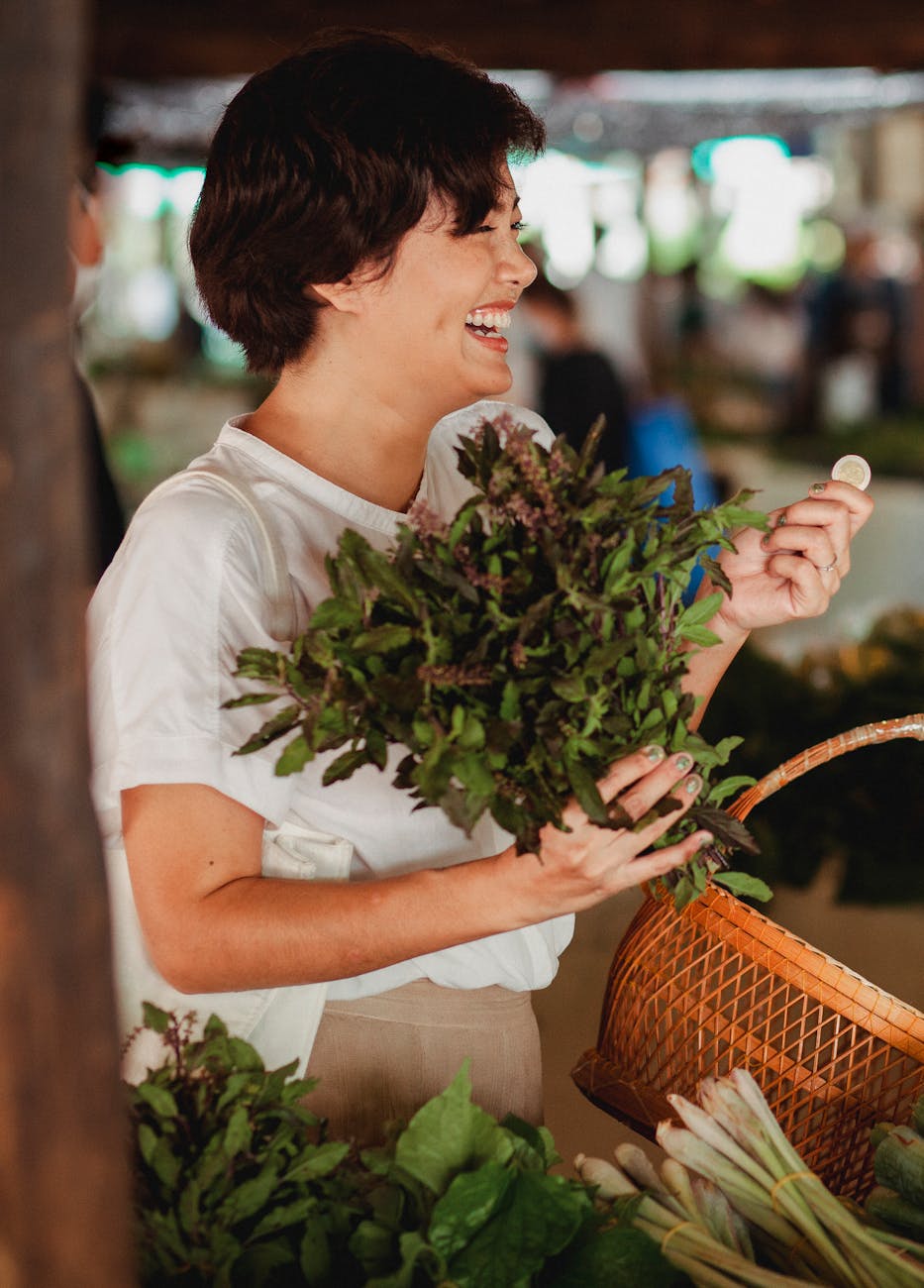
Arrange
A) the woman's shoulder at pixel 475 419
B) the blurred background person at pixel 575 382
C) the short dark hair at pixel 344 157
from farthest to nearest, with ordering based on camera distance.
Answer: the blurred background person at pixel 575 382 → the woman's shoulder at pixel 475 419 → the short dark hair at pixel 344 157

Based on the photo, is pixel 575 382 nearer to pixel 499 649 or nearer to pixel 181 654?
pixel 181 654

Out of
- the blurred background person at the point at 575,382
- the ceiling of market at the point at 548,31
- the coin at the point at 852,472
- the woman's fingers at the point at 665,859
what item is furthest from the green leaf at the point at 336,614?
the blurred background person at the point at 575,382

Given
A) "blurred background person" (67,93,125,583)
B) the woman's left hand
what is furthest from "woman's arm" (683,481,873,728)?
"blurred background person" (67,93,125,583)

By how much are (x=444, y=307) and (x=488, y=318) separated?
70 millimetres

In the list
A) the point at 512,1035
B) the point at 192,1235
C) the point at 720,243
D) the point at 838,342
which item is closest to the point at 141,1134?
the point at 192,1235

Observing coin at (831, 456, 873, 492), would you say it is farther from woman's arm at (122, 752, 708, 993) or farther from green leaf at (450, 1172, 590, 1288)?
green leaf at (450, 1172, 590, 1288)

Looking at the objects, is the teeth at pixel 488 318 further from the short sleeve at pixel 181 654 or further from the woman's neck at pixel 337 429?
the short sleeve at pixel 181 654

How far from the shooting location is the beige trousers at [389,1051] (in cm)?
136

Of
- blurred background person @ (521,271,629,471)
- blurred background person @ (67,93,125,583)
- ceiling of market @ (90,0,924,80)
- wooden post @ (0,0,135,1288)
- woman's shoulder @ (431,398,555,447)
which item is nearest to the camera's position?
wooden post @ (0,0,135,1288)

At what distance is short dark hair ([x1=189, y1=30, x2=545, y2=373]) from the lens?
1.32 meters

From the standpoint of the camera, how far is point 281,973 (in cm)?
121

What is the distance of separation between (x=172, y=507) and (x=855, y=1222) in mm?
877

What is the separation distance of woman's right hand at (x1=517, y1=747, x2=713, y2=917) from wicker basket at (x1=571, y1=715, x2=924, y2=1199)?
31 centimetres

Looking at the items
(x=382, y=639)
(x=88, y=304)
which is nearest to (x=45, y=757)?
(x=382, y=639)
